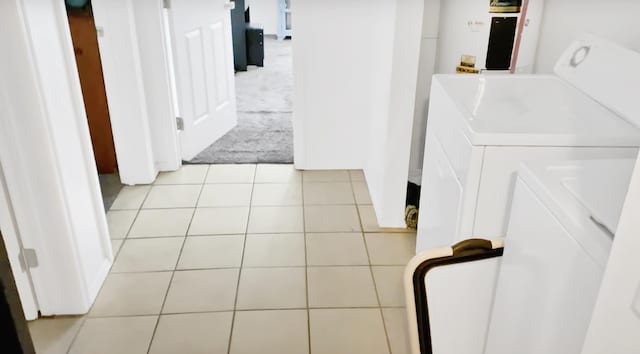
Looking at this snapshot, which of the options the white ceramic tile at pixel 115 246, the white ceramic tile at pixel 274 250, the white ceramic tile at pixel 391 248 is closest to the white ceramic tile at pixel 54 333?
the white ceramic tile at pixel 115 246

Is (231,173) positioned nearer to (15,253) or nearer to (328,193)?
(328,193)

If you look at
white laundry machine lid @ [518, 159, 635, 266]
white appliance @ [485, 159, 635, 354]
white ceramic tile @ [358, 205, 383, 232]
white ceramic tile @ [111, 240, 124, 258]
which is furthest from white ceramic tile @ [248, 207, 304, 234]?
white laundry machine lid @ [518, 159, 635, 266]

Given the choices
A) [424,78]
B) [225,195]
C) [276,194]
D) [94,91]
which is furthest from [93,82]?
[424,78]

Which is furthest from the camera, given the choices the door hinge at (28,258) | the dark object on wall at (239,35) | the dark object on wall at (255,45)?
the dark object on wall at (255,45)

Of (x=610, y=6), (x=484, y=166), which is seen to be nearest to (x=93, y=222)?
(x=484, y=166)

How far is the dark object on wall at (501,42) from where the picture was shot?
2082 millimetres

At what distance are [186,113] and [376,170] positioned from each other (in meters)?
1.26

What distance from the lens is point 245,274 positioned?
7.36ft

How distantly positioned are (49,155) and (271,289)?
98 cm

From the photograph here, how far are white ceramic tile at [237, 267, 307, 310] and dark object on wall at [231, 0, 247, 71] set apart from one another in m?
3.38

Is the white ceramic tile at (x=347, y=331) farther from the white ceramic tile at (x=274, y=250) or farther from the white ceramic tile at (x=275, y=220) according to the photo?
the white ceramic tile at (x=275, y=220)

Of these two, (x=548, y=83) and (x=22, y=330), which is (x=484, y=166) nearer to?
(x=548, y=83)

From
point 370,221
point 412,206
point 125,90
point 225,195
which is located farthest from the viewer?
point 225,195

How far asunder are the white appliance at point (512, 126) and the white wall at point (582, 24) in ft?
0.29
